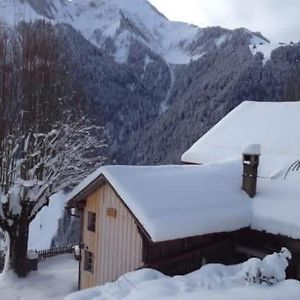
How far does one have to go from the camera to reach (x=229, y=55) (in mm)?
104625

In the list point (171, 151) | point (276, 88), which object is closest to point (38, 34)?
point (171, 151)

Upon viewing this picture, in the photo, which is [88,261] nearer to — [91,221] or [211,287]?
[91,221]

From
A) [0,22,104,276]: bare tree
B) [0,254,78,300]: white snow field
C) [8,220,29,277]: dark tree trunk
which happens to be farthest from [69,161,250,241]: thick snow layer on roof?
[8,220,29,277]: dark tree trunk

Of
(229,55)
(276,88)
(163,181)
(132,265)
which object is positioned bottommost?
(132,265)

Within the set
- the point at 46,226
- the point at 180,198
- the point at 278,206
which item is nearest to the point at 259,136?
the point at 278,206

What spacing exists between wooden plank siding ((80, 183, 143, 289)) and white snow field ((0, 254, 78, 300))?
2244mm

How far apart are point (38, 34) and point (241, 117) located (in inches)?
305

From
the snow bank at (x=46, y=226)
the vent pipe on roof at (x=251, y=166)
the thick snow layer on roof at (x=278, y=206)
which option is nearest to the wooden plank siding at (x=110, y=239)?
the thick snow layer on roof at (x=278, y=206)

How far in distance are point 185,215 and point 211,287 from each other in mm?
4080

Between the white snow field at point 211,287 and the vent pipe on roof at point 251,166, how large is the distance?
5.21m

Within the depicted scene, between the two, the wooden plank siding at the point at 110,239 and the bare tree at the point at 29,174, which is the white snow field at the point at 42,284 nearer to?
the bare tree at the point at 29,174

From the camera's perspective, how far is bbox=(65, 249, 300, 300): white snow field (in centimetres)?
688

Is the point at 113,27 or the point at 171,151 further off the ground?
the point at 113,27

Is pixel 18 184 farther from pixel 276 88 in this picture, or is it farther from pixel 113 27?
pixel 113 27
